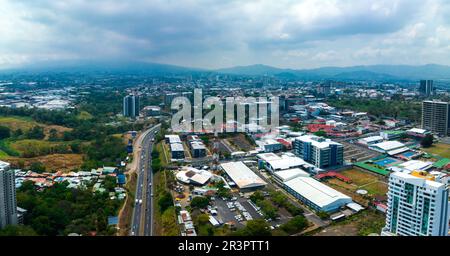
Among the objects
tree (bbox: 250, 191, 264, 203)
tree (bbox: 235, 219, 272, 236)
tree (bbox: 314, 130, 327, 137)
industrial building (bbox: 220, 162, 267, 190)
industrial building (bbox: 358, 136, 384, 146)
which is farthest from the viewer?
tree (bbox: 314, 130, 327, 137)

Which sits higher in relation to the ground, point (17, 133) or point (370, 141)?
point (17, 133)

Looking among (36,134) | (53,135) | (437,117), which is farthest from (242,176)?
(437,117)

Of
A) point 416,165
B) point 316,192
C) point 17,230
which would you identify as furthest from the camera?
point 416,165

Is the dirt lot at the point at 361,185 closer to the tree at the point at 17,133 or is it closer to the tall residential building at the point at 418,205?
the tall residential building at the point at 418,205

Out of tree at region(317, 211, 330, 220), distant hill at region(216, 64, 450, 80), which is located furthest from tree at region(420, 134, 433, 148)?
distant hill at region(216, 64, 450, 80)

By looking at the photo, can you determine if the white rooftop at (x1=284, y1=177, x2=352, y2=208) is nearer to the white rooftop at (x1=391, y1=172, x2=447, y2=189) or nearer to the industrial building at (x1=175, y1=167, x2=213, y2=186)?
the white rooftop at (x1=391, y1=172, x2=447, y2=189)

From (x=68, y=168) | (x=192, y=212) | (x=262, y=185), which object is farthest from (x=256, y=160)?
(x=68, y=168)

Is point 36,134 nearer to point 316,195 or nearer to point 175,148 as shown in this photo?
point 175,148

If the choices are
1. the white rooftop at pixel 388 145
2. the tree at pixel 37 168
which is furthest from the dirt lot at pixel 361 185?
the tree at pixel 37 168
